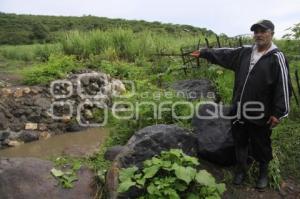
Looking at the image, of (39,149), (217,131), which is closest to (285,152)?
(217,131)

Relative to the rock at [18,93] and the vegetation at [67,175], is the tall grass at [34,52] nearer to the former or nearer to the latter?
the rock at [18,93]

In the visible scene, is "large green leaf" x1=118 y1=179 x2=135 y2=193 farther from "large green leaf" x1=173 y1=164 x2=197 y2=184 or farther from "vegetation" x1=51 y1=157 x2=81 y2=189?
"vegetation" x1=51 y1=157 x2=81 y2=189

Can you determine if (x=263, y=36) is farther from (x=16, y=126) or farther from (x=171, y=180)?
(x=16, y=126)

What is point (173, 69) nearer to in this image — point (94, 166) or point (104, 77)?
point (104, 77)

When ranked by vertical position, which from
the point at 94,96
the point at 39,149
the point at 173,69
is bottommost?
the point at 39,149

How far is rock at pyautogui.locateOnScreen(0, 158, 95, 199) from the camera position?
4.73 m

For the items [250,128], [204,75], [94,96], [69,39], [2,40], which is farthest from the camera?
[2,40]

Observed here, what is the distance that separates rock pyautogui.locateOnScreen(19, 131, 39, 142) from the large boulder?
3.70 meters

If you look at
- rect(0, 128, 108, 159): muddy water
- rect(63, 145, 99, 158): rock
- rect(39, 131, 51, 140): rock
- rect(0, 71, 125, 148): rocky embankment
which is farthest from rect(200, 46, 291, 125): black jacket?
rect(0, 71, 125, 148): rocky embankment

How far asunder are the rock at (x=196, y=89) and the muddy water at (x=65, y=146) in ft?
4.98

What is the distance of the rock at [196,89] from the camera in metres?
6.90

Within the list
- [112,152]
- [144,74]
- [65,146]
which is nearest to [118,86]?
[144,74]

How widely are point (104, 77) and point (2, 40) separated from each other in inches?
548

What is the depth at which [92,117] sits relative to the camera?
9.24 metres
